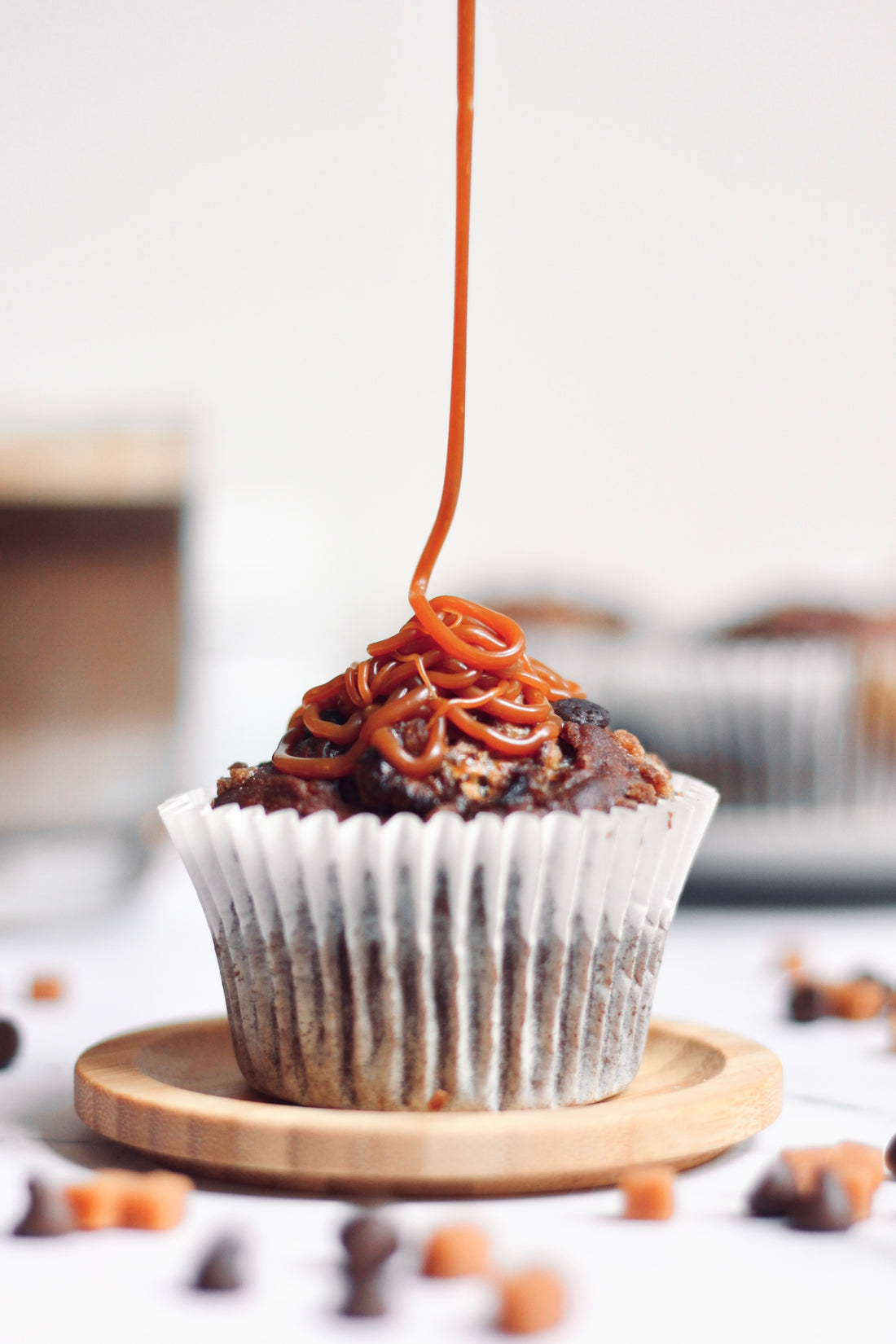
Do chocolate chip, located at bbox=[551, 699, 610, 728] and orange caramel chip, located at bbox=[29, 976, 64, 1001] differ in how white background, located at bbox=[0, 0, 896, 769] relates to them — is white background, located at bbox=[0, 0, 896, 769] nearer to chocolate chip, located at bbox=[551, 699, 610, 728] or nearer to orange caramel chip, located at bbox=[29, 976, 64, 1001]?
orange caramel chip, located at bbox=[29, 976, 64, 1001]

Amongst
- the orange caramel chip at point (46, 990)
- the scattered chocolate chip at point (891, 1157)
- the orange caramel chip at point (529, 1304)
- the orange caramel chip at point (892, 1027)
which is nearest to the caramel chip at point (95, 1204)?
the orange caramel chip at point (529, 1304)

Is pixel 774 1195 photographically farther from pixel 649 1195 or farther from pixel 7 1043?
pixel 7 1043

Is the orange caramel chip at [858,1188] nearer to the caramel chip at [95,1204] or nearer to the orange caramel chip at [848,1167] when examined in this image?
the orange caramel chip at [848,1167]

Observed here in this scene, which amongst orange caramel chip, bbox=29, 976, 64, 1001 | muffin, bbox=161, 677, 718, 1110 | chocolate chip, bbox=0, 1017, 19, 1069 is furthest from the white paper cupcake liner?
orange caramel chip, bbox=29, 976, 64, 1001

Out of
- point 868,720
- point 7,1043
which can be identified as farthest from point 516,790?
point 868,720

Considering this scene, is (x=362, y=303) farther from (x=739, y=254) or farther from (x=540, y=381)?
(x=739, y=254)

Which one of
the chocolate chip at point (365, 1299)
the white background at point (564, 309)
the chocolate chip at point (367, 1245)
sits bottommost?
the chocolate chip at point (365, 1299)

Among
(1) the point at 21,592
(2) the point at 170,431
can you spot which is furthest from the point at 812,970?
(1) the point at 21,592
